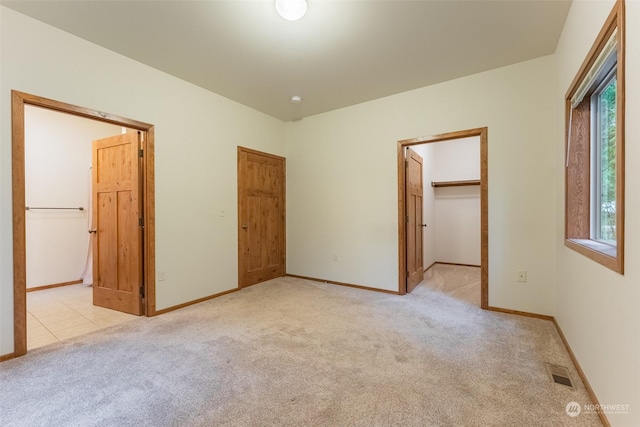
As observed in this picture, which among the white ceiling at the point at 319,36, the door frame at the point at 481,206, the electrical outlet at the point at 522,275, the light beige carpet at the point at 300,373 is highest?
the white ceiling at the point at 319,36

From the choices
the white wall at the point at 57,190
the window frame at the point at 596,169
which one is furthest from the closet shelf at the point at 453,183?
the white wall at the point at 57,190

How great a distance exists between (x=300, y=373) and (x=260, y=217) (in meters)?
2.76

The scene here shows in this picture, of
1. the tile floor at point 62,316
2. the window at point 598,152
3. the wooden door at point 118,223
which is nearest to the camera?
the window at point 598,152

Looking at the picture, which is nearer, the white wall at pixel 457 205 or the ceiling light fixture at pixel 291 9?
the ceiling light fixture at pixel 291 9

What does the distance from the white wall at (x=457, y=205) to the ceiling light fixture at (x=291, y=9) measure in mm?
4411

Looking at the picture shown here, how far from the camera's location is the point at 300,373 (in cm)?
188

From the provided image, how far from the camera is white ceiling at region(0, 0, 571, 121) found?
2.09 meters

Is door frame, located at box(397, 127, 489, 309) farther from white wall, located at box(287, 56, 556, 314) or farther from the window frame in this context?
the window frame

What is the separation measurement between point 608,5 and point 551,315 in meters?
2.57

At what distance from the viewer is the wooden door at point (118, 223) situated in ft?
9.75

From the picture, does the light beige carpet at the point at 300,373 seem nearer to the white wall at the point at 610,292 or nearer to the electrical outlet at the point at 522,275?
the white wall at the point at 610,292

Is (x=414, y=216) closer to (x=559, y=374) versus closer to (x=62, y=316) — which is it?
(x=559, y=374)

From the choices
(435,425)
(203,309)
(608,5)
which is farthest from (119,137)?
(608,5)

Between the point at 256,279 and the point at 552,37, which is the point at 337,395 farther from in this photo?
the point at 552,37
